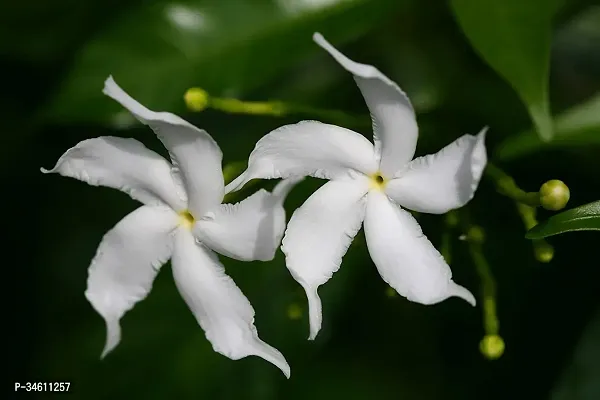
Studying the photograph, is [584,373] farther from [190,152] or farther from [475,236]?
[190,152]

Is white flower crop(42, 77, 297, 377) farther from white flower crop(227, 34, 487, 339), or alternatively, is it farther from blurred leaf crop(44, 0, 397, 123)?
blurred leaf crop(44, 0, 397, 123)

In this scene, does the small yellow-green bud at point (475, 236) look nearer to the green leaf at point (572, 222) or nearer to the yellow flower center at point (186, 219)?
the green leaf at point (572, 222)

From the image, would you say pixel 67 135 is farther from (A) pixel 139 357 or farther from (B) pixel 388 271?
(B) pixel 388 271

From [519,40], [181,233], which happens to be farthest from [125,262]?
[519,40]

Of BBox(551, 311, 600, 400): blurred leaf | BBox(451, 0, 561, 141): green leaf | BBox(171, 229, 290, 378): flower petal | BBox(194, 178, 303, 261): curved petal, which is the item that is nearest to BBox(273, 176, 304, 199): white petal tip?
BBox(194, 178, 303, 261): curved petal

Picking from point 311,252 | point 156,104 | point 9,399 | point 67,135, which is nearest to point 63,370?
point 9,399

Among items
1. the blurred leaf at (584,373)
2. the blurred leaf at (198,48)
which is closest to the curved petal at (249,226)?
the blurred leaf at (198,48)

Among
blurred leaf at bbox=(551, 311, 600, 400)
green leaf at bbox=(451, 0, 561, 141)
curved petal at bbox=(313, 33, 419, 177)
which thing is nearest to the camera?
curved petal at bbox=(313, 33, 419, 177)
